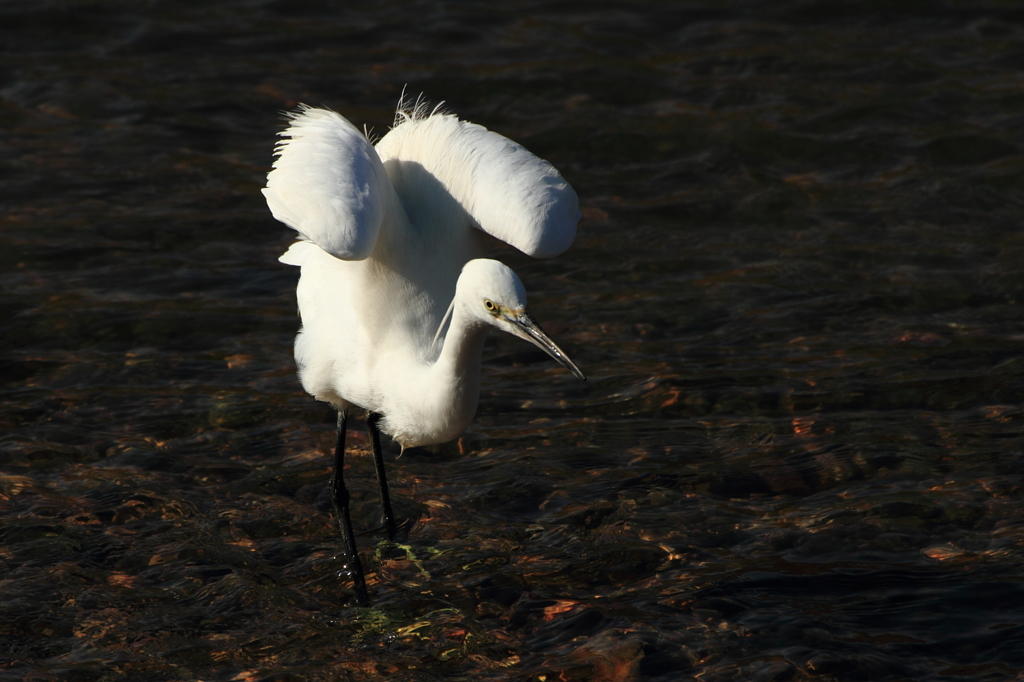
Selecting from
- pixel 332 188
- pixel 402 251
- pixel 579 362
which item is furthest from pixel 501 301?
pixel 579 362

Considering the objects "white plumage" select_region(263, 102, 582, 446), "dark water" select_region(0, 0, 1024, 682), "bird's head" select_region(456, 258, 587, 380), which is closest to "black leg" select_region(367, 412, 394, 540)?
"dark water" select_region(0, 0, 1024, 682)

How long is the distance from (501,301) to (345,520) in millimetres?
1872

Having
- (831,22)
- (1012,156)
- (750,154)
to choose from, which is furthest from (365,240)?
(831,22)

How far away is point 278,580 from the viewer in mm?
5785

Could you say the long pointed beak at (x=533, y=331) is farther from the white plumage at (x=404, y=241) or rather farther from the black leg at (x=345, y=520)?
the black leg at (x=345, y=520)

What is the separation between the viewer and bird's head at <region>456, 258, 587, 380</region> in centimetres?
469

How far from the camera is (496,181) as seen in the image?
5.67 m

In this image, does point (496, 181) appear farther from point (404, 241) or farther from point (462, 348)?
point (462, 348)

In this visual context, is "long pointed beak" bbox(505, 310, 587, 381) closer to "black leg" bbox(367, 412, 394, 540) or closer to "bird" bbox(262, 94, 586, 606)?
"bird" bbox(262, 94, 586, 606)

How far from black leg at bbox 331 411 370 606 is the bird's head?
165 centimetres

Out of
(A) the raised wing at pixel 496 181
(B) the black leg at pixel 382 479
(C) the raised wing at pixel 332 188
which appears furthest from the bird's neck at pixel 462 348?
(B) the black leg at pixel 382 479

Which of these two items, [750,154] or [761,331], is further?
[750,154]

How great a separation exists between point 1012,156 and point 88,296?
7.33m

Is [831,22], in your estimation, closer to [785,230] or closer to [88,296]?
[785,230]
